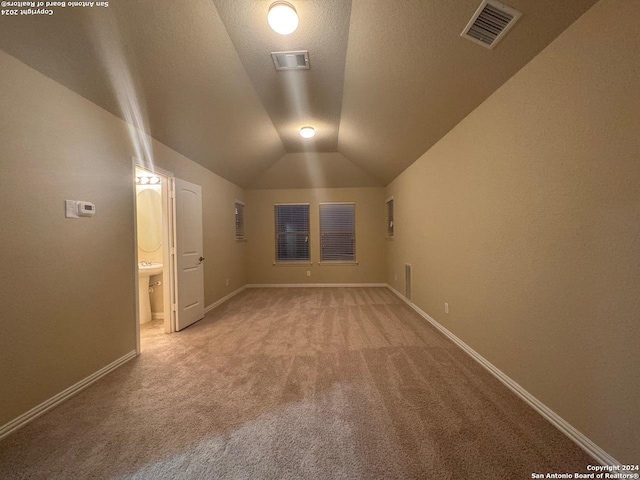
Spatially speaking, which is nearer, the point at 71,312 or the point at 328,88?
the point at 71,312

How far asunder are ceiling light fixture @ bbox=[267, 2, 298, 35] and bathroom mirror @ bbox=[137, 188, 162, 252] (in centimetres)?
324

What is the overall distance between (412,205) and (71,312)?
428 centimetres

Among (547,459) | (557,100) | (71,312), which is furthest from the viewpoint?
(71,312)

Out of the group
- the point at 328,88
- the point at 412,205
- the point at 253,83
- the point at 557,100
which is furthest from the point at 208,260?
the point at 557,100

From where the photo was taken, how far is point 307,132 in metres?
4.21

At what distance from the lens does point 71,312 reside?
204 centimetres

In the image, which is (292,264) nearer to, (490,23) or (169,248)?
(169,248)

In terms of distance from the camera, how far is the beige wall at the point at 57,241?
5.43ft

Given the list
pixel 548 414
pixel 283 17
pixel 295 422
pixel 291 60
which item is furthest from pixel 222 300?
pixel 548 414

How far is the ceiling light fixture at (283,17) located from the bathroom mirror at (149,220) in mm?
3235

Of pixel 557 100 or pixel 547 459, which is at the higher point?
pixel 557 100

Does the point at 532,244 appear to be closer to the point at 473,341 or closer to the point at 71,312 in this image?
the point at 473,341

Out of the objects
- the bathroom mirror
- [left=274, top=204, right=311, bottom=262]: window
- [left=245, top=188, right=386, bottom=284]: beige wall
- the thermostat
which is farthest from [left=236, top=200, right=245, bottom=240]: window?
the thermostat

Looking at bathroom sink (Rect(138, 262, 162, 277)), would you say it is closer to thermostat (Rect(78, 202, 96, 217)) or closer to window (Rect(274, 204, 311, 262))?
thermostat (Rect(78, 202, 96, 217))
